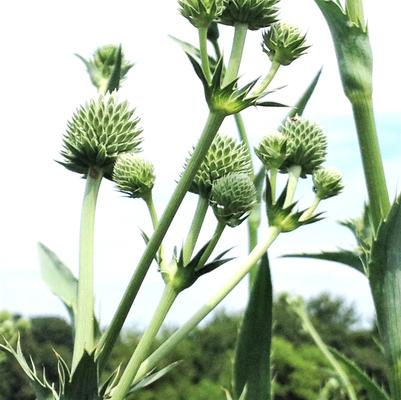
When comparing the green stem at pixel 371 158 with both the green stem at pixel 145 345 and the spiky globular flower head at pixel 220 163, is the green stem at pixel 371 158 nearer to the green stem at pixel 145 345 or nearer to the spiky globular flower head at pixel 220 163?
the spiky globular flower head at pixel 220 163

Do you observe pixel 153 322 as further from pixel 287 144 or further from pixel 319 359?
pixel 319 359

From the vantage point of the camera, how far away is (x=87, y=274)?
5.71 feet

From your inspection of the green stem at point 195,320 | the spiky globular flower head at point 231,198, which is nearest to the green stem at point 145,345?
the green stem at point 195,320

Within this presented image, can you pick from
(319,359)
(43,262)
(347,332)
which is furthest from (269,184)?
(347,332)

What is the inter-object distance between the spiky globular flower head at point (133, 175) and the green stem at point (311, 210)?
1.25 feet

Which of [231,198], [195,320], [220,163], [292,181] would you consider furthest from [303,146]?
[195,320]

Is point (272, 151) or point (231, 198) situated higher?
point (272, 151)

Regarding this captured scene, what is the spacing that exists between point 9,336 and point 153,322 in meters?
1.78

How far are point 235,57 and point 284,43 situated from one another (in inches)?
9.3

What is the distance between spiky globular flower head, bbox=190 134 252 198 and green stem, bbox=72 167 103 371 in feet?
0.78

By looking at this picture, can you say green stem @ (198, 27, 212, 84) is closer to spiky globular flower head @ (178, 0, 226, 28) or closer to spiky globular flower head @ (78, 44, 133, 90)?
spiky globular flower head @ (178, 0, 226, 28)

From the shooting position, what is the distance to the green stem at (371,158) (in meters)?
2.12

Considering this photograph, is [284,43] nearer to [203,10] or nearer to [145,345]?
[203,10]

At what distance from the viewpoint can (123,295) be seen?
5.17 feet
